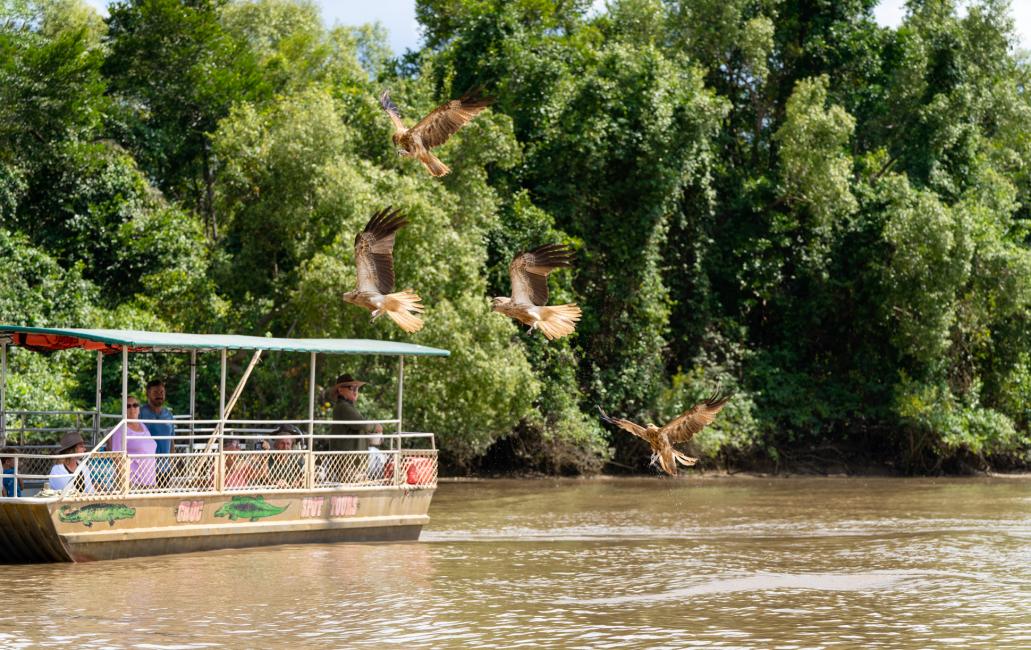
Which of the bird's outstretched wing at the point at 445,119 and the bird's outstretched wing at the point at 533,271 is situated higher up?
the bird's outstretched wing at the point at 445,119

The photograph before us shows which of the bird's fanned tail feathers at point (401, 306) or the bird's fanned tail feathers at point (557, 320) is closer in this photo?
the bird's fanned tail feathers at point (557, 320)

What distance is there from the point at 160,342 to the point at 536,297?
149 inches

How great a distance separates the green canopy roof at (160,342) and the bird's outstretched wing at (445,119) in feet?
8.36

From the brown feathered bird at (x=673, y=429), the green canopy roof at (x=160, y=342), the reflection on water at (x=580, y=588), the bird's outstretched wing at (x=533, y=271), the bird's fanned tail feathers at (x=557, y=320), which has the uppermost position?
the bird's outstretched wing at (x=533, y=271)

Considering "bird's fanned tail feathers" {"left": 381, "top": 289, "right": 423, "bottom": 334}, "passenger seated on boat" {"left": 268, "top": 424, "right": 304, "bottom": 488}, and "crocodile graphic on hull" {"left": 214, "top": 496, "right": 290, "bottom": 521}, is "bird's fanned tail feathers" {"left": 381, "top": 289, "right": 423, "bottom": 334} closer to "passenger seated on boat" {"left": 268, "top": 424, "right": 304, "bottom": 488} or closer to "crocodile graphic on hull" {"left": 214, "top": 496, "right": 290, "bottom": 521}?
"passenger seated on boat" {"left": 268, "top": 424, "right": 304, "bottom": 488}

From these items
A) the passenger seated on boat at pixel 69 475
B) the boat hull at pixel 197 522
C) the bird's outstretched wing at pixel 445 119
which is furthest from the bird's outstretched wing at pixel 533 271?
the passenger seated on boat at pixel 69 475

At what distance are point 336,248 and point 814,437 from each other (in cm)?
1285

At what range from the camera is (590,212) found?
30.1 meters

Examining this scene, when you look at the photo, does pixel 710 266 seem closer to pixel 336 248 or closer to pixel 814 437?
pixel 814 437

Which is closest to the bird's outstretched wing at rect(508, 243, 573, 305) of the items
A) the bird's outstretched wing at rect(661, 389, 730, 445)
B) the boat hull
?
the bird's outstretched wing at rect(661, 389, 730, 445)

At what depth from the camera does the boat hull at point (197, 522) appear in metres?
13.3

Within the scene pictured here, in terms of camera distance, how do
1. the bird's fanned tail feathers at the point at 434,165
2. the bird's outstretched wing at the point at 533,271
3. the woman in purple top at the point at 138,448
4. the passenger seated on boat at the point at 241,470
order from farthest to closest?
the passenger seated on boat at the point at 241,470
the bird's outstretched wing at the point at 533,271
the woman in purple top at the point at 138,448
the bird's fanned tail feathers at the point at 434,165

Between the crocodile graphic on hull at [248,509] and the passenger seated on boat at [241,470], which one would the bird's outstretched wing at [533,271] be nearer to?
the passenger seated on boat at [241,470]

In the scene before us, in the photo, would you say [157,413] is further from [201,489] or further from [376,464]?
[376,464]
